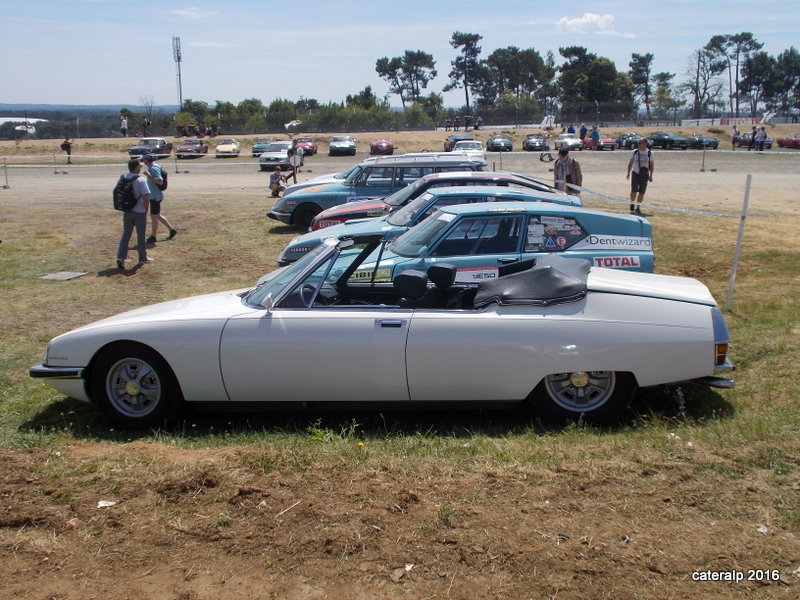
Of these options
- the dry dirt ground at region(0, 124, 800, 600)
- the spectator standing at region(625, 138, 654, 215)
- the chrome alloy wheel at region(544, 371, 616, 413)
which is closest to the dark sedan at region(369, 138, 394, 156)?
the spectator standing at region(625, 138, 654, 215)

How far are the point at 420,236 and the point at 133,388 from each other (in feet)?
12.7

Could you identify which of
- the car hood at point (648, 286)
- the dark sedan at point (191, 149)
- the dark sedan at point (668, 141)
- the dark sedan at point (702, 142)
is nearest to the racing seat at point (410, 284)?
the car hood at point (648, 286)

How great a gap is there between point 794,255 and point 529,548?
10165mm

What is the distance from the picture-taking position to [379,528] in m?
3.38

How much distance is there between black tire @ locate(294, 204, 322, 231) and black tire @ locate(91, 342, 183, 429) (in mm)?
10020

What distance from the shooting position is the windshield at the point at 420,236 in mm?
8023

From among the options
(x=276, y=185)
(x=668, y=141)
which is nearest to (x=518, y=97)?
(x=668, y=141)

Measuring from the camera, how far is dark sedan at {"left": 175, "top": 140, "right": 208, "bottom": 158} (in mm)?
42594

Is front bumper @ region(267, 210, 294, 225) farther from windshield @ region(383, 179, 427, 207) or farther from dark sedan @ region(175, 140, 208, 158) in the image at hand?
dark sedan @ region(175, 140, 208, 158)

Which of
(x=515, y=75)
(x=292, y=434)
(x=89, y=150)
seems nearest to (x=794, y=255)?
(x=292, y=434)

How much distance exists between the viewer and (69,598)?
9.67ft

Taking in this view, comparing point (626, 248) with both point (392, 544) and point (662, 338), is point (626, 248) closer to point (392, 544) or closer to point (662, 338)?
point (662, 338)

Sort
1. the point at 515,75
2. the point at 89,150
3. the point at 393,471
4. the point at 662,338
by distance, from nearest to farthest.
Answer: the point at 393,471 → the point at 662,338 → the point at 89,150 → the point at 515,75

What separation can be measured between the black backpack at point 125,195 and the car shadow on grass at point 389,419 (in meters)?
6.10
